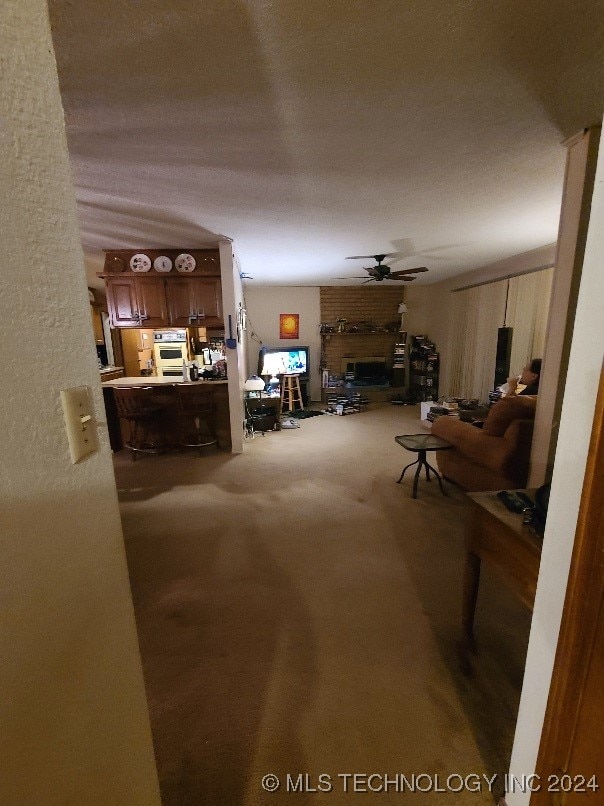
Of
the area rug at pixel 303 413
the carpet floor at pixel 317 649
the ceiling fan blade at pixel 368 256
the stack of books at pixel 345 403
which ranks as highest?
the ceiling fan blade at pixel 368 256

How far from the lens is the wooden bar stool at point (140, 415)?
3.66 meters

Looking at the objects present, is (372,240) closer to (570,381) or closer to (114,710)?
(570,381)

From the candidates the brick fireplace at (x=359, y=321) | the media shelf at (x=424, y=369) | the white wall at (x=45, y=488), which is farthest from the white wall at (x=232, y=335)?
the media shelf at (x=424, y=369)

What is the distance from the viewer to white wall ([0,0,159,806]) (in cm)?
46

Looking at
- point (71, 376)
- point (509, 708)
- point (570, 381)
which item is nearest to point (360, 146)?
point (570, 381)

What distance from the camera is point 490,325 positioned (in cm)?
521

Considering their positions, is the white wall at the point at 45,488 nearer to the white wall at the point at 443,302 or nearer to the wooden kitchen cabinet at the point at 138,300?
the wooden kitchen cabinet at the point at 138,300

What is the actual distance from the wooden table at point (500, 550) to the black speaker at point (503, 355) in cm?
432

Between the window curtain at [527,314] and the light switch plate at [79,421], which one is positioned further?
the window curtain at [527,314]

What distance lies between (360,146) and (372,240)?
201 centimetres

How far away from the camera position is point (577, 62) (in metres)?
1.26

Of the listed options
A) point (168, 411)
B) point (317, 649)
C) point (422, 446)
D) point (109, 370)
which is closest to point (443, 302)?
point (422, 446)

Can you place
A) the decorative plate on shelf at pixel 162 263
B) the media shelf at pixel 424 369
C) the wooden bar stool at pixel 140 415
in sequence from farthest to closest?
the media shelf at pixel 424 369, the decorative plate on shelf at pixel 162 263, the wooden bar stool at pixel 140 415

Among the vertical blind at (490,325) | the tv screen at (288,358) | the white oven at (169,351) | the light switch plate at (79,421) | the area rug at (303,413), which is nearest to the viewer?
the light switch plate at (79,421)
